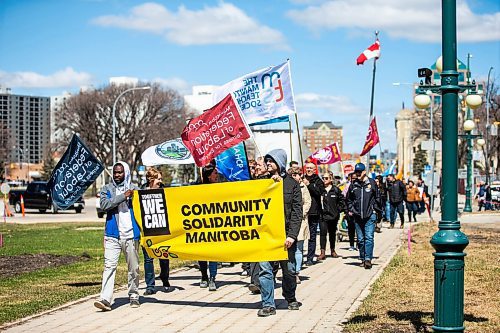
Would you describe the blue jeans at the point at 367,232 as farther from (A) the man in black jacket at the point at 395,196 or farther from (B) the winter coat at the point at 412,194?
(B) the winter coat at the point at 412,194

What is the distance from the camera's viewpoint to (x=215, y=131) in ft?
40.3

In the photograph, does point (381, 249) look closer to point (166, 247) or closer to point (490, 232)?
point (490, 232)

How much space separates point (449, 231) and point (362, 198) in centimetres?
857

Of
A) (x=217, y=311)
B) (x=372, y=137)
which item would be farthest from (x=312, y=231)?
(x=372, y=137)

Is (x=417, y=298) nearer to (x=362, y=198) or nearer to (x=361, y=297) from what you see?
(x=361, y=297)

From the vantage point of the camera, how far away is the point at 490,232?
87.8 ft

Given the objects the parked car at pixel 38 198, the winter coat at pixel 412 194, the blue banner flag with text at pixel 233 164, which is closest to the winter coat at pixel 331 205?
the blue banner flag with text at pixel 233 164

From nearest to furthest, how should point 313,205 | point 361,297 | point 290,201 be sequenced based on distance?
point 290,201
point 361,297
point 313,205

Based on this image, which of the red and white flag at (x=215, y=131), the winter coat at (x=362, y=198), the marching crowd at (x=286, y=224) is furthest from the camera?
the winter coat at (x=362, y=198)

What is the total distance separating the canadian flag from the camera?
2875 centimetres

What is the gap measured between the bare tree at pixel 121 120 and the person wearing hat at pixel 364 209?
62.0m

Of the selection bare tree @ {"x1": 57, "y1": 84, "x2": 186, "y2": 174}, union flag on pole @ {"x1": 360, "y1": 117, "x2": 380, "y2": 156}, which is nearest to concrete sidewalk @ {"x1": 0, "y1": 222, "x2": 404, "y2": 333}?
union flag on pole @ {"x1": 360, "y1": 117, "x2": 380, "y2": 156}

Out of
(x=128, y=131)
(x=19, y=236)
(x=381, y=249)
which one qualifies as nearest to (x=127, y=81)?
(x=128, y=131)

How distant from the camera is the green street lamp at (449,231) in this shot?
296 inches
